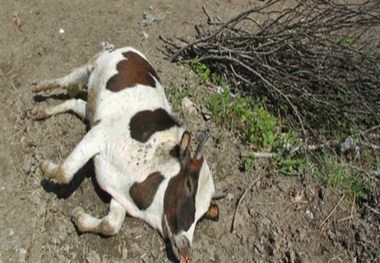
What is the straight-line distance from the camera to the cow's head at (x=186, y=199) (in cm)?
375

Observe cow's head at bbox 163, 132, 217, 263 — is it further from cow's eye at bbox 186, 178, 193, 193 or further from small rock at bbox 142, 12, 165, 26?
small rock at bbox 142, 12, 165, 26

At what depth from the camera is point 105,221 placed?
14.5ft

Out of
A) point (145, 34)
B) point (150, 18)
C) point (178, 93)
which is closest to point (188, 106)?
point (178, 93)

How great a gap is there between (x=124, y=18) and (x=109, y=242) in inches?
112

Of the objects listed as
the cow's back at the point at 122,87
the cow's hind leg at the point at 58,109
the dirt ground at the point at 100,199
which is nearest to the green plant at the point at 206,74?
the dirt ground at the point at 100,199

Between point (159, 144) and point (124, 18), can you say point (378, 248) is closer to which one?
point (159, 144)

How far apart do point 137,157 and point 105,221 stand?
1.80 ft

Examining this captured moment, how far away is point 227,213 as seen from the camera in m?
4.89

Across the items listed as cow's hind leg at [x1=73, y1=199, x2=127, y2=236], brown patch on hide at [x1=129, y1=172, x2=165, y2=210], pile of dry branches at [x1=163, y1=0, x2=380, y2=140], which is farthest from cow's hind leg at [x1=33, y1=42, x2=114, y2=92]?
brown patch on hide at [x1=129, y1=172, x2=165, y2=210]

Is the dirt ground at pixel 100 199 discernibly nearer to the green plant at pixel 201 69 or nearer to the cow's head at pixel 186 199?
the green plant at pixel 201 69

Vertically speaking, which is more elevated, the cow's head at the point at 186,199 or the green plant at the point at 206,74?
the cow's head at the point at 186,199

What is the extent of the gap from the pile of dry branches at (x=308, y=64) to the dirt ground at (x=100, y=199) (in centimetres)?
48

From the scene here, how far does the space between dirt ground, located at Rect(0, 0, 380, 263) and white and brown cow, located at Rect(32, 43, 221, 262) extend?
8.3 inches

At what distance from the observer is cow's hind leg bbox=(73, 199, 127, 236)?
439 centimetres
